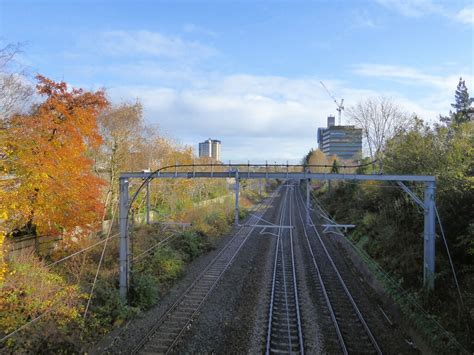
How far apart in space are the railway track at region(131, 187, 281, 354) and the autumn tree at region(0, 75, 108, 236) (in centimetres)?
648

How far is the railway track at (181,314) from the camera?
10.0 metres

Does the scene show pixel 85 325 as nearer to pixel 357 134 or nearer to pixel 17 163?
pixel 17 163

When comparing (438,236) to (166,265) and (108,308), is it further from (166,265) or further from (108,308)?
(108,308)

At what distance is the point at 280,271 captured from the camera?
17547 millimetres

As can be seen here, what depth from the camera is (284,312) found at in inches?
481

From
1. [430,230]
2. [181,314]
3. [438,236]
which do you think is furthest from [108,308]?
[438,236]

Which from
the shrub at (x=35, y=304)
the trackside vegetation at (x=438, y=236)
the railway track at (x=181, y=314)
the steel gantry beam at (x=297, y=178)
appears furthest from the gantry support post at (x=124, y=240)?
the trackside vegetation at (x=438, y=236)

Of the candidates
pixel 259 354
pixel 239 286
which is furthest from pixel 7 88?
pixel 259 354

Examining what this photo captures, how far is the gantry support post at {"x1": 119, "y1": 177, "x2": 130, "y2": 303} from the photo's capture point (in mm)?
12562

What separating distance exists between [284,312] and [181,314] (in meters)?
3.57

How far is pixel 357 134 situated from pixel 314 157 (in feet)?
166

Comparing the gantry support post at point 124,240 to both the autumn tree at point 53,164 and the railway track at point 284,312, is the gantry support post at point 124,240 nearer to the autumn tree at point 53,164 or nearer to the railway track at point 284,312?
the autumn tree at point 53,164

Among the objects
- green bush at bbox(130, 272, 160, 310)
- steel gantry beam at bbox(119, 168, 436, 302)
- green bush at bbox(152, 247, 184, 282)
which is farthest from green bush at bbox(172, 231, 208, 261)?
steel gantry beam at bbox(119, 168, 436, 302)

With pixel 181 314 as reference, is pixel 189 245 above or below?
above
